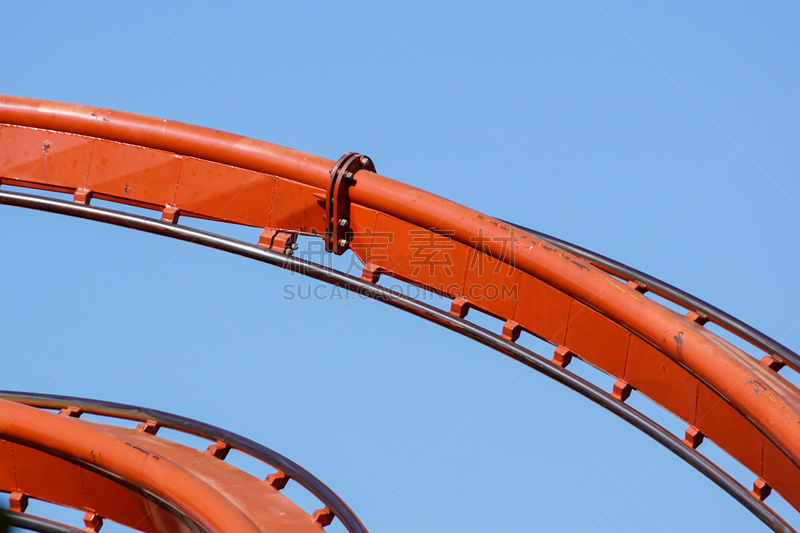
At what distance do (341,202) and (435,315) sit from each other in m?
1.24

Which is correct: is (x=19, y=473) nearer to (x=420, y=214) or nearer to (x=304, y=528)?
(x=304, y=528)

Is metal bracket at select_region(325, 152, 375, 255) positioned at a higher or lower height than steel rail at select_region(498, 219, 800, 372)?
higher

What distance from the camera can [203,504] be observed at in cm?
607

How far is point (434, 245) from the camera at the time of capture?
251 inches

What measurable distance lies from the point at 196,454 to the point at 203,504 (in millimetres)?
2242

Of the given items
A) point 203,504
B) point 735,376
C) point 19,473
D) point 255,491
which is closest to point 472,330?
point 735,376

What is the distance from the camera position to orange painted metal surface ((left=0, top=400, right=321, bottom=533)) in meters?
6.20

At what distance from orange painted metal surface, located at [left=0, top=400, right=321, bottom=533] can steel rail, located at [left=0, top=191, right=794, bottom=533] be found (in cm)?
180

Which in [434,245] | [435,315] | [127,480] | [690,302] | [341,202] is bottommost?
[690,302]

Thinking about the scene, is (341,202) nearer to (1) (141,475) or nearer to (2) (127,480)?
(1) (141,475)

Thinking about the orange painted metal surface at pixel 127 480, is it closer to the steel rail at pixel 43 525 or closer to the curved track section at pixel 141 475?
the curved track section at pixel 141 475

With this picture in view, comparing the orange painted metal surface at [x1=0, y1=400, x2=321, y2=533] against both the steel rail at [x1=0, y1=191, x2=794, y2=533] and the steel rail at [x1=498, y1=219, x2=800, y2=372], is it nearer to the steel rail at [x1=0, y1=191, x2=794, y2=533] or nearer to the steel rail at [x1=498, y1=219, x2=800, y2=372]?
the steel rail at [x1=0, y1=191, x2=794, y2=533]

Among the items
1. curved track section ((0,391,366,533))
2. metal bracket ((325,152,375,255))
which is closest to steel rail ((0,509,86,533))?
curved track section ((0,391,366,533))

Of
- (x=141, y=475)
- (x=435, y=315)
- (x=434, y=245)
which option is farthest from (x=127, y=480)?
(x=434, y=245)
